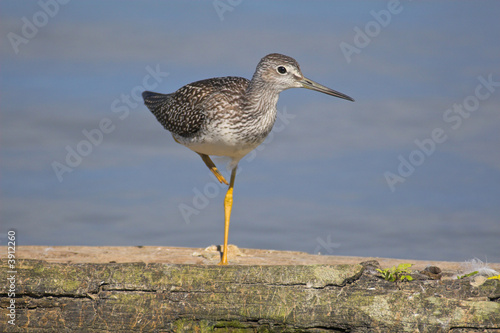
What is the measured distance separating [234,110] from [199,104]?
525mm

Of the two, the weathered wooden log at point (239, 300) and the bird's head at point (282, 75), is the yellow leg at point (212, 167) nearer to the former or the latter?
the bird's head at point (282, 75)

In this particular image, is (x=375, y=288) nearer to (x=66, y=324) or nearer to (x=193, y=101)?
(x=66, y=324)

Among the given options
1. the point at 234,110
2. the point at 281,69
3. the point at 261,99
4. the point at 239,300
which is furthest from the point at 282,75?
the point at 239,300

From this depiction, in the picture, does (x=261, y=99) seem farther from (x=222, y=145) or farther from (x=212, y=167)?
(x=212, y=167)

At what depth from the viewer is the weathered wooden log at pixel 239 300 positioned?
437cm

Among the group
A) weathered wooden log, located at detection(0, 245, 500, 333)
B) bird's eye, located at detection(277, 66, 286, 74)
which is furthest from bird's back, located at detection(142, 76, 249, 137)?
weathered wooden log, located at detection(0, 245, 500, 333)

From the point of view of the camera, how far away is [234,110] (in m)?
5.96

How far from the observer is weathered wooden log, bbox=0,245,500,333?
4.37m

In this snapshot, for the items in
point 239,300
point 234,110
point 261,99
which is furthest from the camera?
point 261,99

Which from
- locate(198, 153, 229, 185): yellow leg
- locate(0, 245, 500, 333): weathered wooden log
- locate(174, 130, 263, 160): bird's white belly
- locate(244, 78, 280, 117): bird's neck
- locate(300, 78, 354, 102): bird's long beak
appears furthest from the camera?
locate(198, 153, 229, 185): yellow leg

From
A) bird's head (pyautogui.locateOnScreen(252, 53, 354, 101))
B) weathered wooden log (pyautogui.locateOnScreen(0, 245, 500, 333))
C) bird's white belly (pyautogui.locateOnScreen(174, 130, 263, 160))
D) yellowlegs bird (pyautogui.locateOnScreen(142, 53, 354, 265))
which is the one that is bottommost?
weathered wooden log (pyautogui.locateOnScreen(0, 245, 500, 333))

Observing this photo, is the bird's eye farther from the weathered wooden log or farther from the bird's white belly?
the weathered wooden log

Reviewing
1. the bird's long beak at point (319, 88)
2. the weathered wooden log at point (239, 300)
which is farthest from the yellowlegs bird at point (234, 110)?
the weathered wooden log at point (239, 300)

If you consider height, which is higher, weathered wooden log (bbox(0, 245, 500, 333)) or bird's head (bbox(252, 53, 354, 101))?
bird's head (bbox(252, 53, 354, 101))
